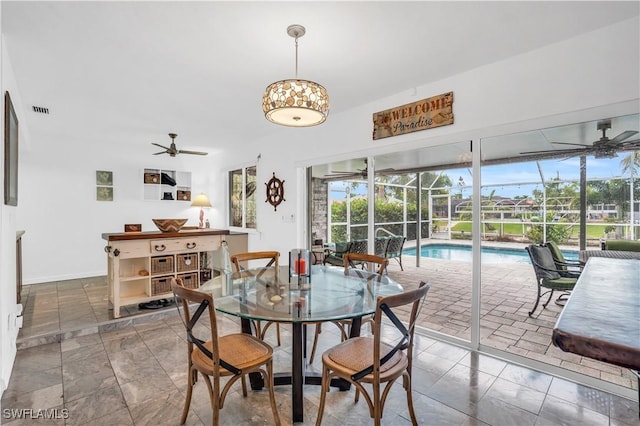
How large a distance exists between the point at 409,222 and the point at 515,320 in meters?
1.79

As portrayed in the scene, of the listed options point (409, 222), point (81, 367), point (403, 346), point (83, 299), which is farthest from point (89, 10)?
point (409, 222)

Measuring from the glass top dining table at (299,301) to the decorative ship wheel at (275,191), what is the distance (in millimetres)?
2285

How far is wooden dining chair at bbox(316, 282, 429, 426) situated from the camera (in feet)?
5.06

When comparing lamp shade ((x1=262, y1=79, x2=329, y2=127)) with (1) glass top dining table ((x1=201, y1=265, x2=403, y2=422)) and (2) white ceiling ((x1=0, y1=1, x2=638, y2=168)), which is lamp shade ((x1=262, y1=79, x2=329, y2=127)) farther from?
(1) glass top dining table ((x1=201, y1=265, x2=403, y2=422))

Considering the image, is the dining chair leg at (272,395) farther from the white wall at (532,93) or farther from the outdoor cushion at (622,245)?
the outdoor cushion at (622,245)

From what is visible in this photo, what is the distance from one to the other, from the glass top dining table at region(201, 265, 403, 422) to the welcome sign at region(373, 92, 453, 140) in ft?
5.29

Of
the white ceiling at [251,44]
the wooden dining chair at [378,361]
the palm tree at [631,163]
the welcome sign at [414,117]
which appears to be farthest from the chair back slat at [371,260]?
the palm tree at [631,163]

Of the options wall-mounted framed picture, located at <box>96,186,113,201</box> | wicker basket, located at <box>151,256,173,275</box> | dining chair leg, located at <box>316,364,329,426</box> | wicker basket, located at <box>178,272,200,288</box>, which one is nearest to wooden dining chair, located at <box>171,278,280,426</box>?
dining chair leg, located at <box>316,364,329,426</box>

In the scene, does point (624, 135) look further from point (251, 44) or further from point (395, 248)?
point (395, 248)

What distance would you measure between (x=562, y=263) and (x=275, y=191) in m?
3.78

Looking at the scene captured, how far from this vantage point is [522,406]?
2023 millimetres

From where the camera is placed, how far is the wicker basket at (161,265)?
380 centimetres

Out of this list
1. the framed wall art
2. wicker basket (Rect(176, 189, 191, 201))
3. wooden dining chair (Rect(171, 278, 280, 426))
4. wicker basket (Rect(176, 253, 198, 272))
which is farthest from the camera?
wicker basket (Rect(176, 189, 191, 201))

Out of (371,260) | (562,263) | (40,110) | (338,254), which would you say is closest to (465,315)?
(562,263)
